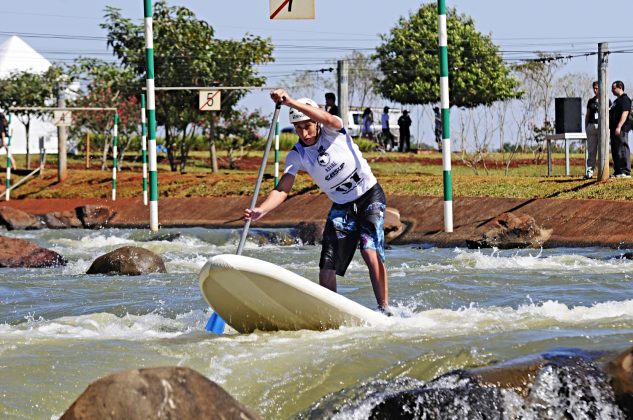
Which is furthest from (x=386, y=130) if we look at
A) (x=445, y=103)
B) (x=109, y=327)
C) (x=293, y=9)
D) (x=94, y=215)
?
(x=109, y=327)

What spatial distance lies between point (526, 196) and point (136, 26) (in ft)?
59.3

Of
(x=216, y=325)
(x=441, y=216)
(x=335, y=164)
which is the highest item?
(x=335, y=164)

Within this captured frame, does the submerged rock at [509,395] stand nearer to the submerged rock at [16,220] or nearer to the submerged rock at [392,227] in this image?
the submerged rock at [392,227]

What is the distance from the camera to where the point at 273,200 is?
30.0 ft

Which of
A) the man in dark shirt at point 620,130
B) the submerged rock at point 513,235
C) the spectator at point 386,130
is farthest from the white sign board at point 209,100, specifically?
the spectator at point 386,130

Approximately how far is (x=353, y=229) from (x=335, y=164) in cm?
51

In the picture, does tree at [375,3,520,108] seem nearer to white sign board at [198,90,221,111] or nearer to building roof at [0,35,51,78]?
building roof at [0,35,51,78]

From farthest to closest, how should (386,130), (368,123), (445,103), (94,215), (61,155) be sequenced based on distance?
(368,123)
(386,130)
(61,155)
(94,215)
(445,103)

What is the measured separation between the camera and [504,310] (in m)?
9.91

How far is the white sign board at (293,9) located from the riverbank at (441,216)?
138 inches

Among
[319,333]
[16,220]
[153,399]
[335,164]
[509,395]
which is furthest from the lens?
[16,220]

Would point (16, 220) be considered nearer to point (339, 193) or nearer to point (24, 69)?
point (339, 193)

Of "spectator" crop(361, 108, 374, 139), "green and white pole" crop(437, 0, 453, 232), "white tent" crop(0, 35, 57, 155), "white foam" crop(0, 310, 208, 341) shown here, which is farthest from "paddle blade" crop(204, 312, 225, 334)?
"white tent" crop(0, 35, 57, 155)

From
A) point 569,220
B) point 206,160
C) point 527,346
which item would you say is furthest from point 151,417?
point 206,160
